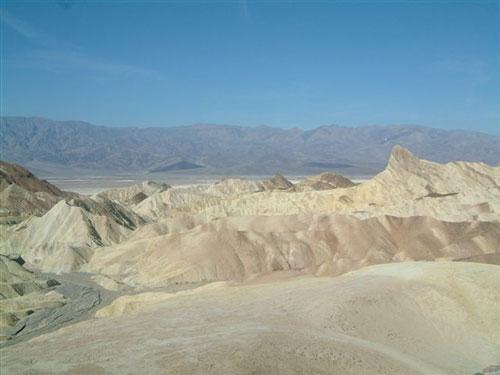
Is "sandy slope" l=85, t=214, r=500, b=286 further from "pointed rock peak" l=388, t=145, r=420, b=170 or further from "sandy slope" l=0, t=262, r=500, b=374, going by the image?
"sandy slope" l=0, t=262, r=500, b=374

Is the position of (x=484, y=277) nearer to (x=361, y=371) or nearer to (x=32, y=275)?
(x=361, y=371)

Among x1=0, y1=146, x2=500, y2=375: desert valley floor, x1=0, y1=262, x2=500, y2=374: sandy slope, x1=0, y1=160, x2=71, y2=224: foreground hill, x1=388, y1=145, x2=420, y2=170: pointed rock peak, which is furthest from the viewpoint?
x1=0, y1=160, x2=71, y2=224: foreground hill

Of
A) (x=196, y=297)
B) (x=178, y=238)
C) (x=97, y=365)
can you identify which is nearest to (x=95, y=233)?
(x=178, y=238)

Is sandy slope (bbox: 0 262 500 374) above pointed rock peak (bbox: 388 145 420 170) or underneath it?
underneath

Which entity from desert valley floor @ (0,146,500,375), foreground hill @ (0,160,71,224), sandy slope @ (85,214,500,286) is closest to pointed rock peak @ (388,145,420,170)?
desert valley floor @ (0,146,500,375)

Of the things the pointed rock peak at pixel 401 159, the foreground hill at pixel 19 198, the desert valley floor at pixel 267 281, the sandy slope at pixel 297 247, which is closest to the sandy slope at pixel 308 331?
the desert valley floor at pixel 267 281

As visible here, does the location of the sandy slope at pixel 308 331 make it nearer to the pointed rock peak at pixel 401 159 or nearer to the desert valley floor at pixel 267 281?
the desert valley floor at pixel 267 281
